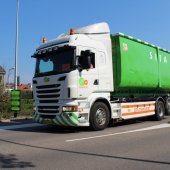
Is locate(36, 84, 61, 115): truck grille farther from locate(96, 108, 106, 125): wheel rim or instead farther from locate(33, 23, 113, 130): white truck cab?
locate(96, 108, 106, 125): wheel rim

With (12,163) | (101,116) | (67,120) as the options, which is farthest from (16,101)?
(12,163)

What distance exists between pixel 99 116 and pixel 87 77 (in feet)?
5.15

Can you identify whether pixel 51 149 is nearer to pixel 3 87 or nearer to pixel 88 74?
pixel 88 74

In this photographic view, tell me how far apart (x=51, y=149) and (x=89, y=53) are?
431cm

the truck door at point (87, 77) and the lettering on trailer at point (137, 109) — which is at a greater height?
the truck door at point (87, 77)

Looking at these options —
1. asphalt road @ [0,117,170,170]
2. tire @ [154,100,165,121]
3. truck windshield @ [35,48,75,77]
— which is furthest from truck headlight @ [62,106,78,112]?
tire @ [154,100,165,121]

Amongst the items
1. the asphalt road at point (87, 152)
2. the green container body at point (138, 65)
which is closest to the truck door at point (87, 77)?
the green container body at point (138, 65)

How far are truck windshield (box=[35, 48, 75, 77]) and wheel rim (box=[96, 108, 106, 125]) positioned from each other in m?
2.05

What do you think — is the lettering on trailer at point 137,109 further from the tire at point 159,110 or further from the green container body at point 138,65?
the green container body at point 138,65

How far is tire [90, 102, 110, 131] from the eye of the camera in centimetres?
1183

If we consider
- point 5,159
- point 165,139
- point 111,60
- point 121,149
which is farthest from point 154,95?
point 5,159

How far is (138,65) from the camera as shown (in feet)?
47.6

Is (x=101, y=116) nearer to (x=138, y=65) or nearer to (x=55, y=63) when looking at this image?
(x=55, y=63)

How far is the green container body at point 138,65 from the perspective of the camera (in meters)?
13.2
